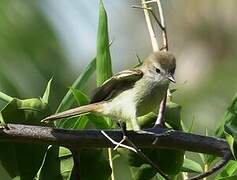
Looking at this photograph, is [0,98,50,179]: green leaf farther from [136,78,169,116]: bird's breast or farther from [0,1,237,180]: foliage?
[136,78,169,116]: bird's breast

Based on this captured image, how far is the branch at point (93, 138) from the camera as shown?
1.58ft

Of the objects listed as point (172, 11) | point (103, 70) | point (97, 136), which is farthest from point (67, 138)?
point (172, 11)

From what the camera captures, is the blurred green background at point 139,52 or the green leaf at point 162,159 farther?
the blurred green background at point 139,52

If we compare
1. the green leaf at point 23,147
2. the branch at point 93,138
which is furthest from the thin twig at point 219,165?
the green leaf at point 23,147

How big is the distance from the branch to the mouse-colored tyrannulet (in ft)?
0.22

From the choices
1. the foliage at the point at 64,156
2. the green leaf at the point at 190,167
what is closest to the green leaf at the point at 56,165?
the foliage at the point at 64,156

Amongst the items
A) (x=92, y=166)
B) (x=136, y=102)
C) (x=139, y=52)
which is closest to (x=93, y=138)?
(x=92, y=166)

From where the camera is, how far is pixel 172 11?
3111 millimetres

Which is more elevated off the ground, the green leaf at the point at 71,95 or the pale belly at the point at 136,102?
the green leaf at the point at 71,95

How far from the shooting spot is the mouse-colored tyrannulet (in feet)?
1.91

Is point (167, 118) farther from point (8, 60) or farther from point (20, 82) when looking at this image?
point (8, 60)

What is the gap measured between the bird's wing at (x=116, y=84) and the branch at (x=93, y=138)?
0.07 m

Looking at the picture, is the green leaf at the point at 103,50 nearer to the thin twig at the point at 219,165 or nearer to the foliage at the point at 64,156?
the foliage at the point at 64,156

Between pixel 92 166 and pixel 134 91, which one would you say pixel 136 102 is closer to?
pixel 134 91
